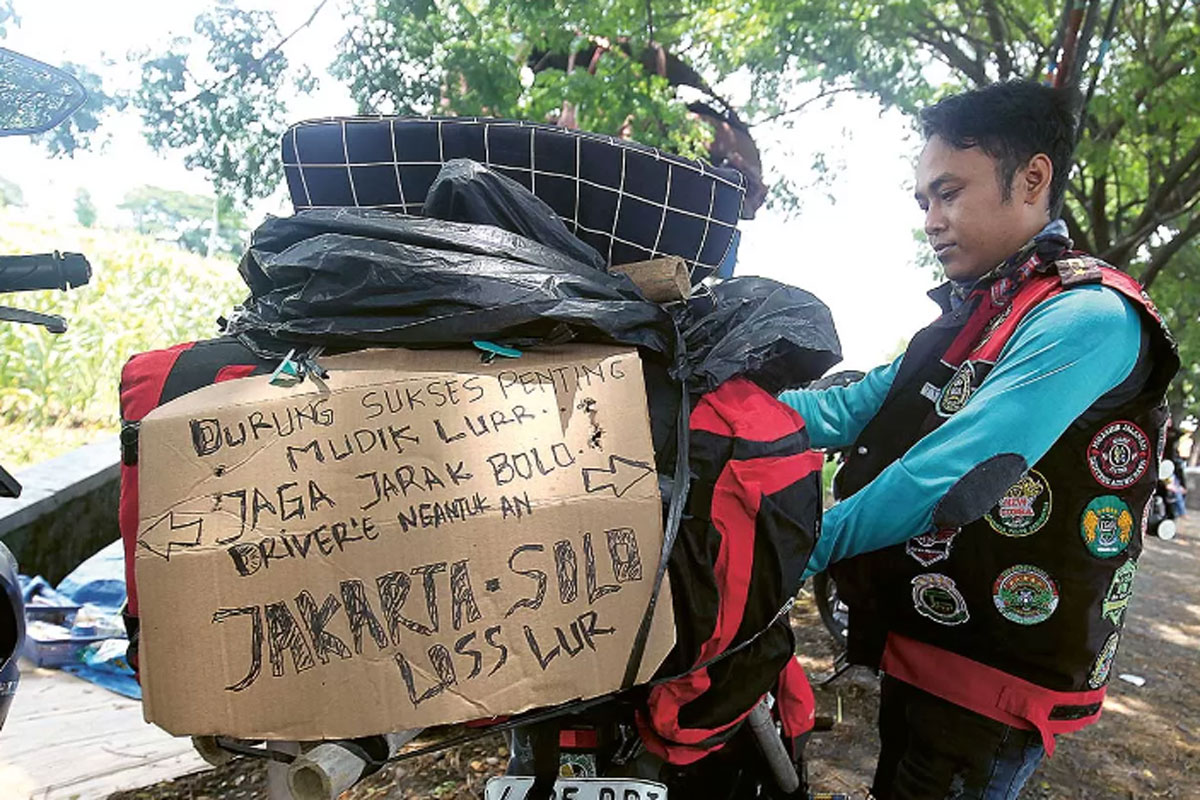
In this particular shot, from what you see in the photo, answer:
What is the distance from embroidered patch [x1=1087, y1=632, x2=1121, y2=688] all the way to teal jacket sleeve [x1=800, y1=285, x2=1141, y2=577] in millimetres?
502

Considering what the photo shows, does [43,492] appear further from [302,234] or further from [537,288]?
[537,288]

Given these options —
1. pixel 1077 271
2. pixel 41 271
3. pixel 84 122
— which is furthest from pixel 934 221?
pixel 84 122

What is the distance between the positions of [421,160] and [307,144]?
21 cm

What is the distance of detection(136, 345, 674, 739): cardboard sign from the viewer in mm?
1001

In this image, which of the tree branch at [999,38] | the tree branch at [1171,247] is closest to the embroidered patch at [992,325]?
the tree branch at [999,38]

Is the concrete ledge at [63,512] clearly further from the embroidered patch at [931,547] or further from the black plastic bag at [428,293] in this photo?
the embroidered patch at [931,547]

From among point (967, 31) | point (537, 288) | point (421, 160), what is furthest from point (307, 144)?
point (967, 31)

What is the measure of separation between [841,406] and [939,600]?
0.53 metres

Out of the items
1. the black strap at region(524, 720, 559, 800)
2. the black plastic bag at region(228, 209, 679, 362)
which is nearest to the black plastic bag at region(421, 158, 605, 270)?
the black plastic bag at region(228, 209, 679, 362)

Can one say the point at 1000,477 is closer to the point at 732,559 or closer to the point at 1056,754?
the point at 732,559

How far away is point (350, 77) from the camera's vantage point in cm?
619

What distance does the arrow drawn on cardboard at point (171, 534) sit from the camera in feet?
3.30

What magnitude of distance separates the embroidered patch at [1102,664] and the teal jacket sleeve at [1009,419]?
0.50 metres

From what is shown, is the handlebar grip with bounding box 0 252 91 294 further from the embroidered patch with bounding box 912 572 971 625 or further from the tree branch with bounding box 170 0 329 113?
the tree branch with bounding box 170 0 329 113
